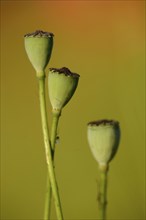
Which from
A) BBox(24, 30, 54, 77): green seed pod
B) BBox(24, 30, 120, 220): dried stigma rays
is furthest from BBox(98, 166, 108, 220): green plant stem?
BBox(24, 30, 54, 77): green seed pod

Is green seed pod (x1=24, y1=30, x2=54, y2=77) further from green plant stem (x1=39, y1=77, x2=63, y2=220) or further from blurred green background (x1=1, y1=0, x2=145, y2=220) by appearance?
blurred green background (x1=1, y1=0, x2=145, y2=220)

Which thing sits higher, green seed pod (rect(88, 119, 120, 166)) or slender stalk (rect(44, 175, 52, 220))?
green seed pod (rect(88, 119, 120, 166))

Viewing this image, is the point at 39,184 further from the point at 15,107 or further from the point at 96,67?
the point at 96,67

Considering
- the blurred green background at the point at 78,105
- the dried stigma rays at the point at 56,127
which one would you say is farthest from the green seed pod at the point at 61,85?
the blurred green background at the point at 78,105

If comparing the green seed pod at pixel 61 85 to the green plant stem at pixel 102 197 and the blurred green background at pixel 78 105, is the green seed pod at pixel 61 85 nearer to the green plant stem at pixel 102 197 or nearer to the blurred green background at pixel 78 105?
the green plant stem at pixel 102 197

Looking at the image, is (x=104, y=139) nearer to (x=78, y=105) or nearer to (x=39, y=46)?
(x=39, y=46)

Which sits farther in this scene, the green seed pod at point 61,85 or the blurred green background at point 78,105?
the blurred green background at point 78,105

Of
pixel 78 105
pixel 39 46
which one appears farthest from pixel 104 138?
pixel 78 105
